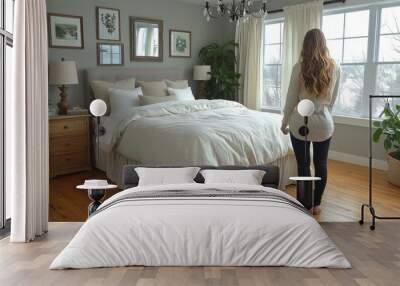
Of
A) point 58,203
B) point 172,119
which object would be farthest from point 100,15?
point 58,203

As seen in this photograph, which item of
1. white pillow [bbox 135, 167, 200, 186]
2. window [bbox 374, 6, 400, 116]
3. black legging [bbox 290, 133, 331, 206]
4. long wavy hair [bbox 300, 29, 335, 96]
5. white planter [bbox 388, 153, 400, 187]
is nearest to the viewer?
white pillow [bbox 135, 167, 200, 186]

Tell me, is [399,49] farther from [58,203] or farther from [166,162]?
[58,203]

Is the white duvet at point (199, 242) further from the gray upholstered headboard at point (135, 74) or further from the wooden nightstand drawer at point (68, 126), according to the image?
the gray upholstered headboard at point (135, 74)

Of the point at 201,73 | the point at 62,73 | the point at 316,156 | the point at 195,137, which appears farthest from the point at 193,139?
the point at 201,73

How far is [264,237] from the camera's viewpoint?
236cm

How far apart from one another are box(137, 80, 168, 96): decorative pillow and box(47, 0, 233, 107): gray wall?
23.4 inches

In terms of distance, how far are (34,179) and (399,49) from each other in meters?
4.54

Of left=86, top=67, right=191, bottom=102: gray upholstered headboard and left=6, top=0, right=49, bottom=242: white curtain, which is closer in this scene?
left=6, top=0, right=49, bottom=242: white curtain

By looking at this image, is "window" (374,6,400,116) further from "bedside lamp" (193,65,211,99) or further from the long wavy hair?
"bedside lamp" (193,65,211,99)

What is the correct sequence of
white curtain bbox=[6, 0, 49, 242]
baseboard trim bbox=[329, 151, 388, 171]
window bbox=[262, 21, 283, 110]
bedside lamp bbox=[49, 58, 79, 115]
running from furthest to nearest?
window bbox=[262, 21, 283, 110] < baseboard trim bbox=[329, 151, 388, 171] < bedside lamp bbox=[49, 58, 79, 115] < white curtain bbox=[6, 0, 49, 242]

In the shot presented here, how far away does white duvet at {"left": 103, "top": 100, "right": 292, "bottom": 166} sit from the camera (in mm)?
3855

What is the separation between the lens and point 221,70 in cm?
707

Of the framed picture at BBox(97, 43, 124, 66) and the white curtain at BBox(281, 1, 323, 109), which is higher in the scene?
the white curtain at BBox(281, 1, 323, 109)

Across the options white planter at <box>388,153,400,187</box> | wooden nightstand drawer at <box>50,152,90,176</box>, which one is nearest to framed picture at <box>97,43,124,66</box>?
wooden nightstand drawer at <box>50,152,90,176</box>
